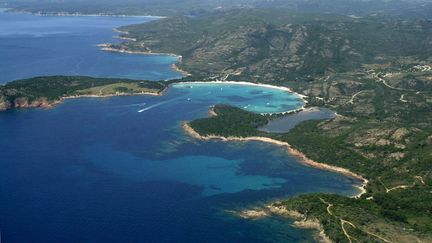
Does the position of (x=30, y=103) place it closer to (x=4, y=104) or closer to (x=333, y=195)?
(x=4, y=104)

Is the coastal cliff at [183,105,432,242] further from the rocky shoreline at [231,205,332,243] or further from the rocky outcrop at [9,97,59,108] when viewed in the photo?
the rocky outcrop at [9,97,59,108]

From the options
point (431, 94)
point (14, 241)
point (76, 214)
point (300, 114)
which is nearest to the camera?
point (14, 241)

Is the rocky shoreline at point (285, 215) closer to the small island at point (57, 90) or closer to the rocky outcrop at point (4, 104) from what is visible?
the small island at point (57, 90)

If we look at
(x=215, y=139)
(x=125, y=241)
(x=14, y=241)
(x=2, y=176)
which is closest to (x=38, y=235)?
(x=14, y=241)

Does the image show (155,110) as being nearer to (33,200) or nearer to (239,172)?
(239,172)

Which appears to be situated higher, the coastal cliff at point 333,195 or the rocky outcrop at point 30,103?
the rocky outcrop at point 30,103

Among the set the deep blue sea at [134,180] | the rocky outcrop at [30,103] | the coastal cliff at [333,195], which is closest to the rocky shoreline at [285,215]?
the coastal cliff at [333,195]
